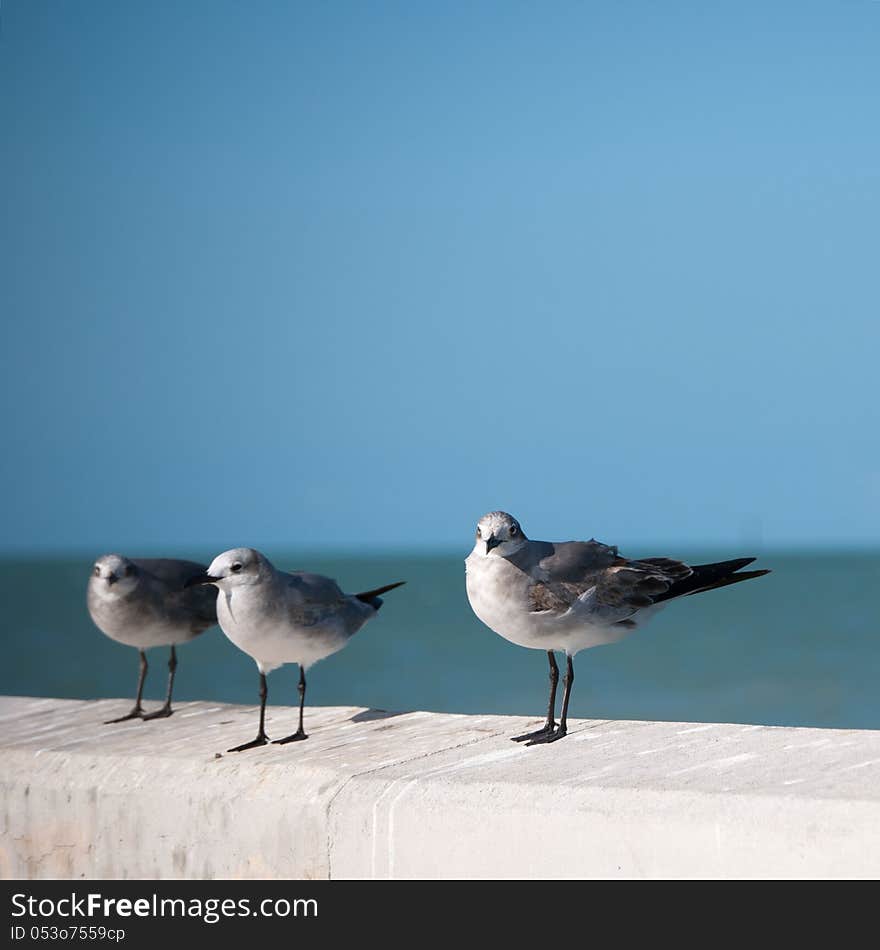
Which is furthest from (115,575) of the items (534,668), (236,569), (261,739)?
(534,668)

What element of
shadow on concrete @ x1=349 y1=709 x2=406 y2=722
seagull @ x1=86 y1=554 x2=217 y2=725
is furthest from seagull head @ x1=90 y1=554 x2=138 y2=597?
shadow on concrete @ x1=349 y1=709 x2=406 y2=722

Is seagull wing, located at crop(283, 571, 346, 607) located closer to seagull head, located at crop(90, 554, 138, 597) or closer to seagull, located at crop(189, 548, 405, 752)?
seagull, located at crop(189, 548, 405, 752)

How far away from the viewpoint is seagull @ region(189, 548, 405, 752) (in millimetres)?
5305

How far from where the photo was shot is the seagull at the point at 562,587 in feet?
16.4

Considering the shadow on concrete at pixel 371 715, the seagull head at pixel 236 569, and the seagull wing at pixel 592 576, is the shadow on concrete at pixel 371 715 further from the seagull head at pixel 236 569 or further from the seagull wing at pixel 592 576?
the seagull wing at pixel 592 576

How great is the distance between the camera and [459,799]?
434cm

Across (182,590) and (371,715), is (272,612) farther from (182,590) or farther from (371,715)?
(182,590)

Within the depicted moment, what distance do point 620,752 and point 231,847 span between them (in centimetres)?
137

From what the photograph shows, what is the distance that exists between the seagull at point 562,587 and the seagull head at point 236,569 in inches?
32.8

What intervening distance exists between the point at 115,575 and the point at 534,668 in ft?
66.5

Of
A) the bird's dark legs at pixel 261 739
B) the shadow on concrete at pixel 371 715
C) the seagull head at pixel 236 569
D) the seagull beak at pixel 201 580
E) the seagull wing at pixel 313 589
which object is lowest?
the shadow on concrete at pixel 371 715

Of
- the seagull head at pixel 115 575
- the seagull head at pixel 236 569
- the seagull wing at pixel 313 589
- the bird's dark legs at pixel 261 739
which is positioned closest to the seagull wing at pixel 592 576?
the seagull wing at pixel 313 589

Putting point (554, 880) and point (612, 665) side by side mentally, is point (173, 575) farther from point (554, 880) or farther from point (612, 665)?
point (612, 665)
